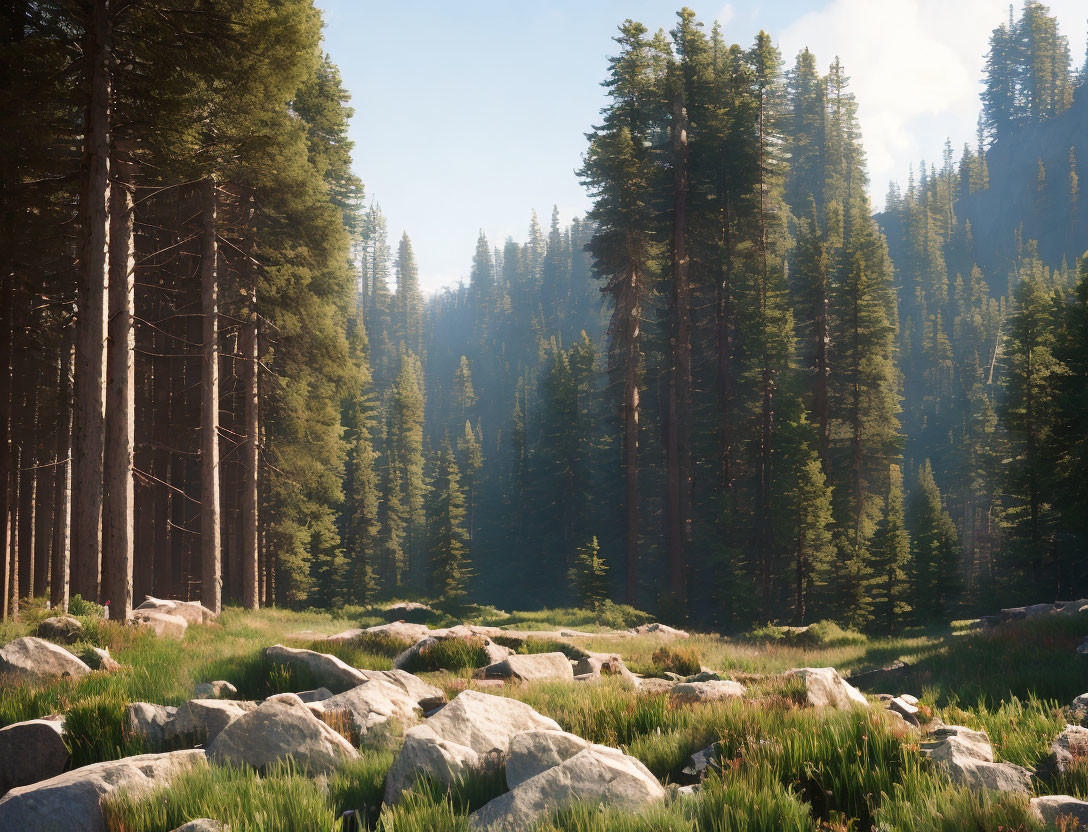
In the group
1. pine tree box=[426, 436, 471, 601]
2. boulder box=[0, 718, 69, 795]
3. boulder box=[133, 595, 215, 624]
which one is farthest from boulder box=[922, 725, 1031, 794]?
pine tree box=[426, 436, 471, 601]

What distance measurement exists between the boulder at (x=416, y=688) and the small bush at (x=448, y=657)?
1.84 meters

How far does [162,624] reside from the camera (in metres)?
12.7

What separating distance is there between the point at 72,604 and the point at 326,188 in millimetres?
15706

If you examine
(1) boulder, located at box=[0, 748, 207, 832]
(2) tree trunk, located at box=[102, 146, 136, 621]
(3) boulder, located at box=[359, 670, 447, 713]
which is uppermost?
(2) tree trunk, located at box=[102, 146, 136, 621]

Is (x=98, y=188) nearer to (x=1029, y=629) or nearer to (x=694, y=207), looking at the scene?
(x=1029, y=629)

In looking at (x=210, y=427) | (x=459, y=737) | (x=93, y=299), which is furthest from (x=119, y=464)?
(x=459, y=737)

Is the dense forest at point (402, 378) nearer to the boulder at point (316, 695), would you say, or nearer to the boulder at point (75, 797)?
the boulder at point (316, 695)

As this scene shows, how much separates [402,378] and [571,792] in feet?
201

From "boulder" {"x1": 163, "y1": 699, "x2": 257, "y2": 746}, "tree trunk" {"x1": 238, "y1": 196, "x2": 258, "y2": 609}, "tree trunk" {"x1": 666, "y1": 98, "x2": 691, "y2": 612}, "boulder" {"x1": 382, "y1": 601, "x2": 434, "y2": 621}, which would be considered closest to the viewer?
"boulder" {"x1": 163, "y1": 699, "x2": 257, "y2": 746}

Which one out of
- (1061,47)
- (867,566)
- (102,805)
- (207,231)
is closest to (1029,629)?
(867,566)

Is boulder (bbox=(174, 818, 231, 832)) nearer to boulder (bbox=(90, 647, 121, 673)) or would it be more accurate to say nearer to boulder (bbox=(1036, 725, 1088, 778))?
boulder (bbox=(1036, 725, 1088, 778))

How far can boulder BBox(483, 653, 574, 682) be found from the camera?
933cm

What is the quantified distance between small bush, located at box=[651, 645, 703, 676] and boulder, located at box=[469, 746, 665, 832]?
8.47 meters

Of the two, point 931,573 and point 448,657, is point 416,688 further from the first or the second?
point 931,573
